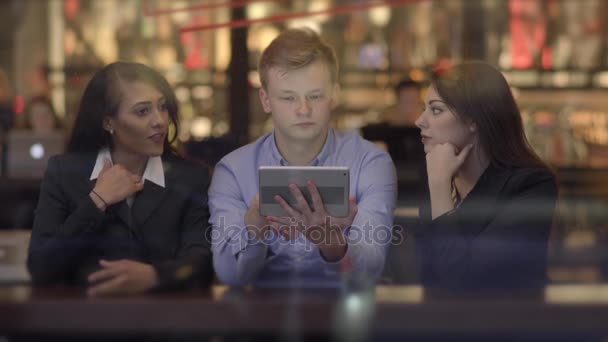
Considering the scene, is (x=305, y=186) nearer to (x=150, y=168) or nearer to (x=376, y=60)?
(x=150, y=168)

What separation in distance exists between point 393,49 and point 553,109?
1081 mm

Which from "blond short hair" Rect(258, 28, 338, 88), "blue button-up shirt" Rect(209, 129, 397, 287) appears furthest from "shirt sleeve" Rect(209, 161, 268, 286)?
"blond short hair" Rect(258, 28, 338, 88)

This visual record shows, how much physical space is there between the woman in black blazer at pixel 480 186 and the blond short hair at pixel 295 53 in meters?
0.27

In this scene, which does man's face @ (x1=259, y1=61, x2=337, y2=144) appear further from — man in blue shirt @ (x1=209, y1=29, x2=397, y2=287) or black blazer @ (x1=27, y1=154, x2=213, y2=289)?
black blazer @ (x1=27, y1=154, x2=213, y2=289)

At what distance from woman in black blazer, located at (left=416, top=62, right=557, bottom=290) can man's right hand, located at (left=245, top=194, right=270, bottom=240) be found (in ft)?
1.28

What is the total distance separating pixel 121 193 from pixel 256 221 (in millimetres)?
356

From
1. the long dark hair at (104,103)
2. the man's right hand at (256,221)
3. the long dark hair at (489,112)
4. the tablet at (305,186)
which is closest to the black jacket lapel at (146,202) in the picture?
the long dark hair at (104,103)

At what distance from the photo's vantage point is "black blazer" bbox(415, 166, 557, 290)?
220cm

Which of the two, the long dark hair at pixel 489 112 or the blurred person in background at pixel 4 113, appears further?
the blurred person in background at pixel 4 113

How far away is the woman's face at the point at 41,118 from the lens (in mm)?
4457

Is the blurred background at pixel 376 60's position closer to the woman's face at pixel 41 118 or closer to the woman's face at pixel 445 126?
the woman's face at pixel 41 118

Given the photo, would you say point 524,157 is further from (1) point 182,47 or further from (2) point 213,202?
(1) point 182,47

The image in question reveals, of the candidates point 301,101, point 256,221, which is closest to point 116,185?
point 256,221

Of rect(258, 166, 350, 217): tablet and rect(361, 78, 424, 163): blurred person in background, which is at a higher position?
rect(361, 78, 424, 163): blurred person in background
